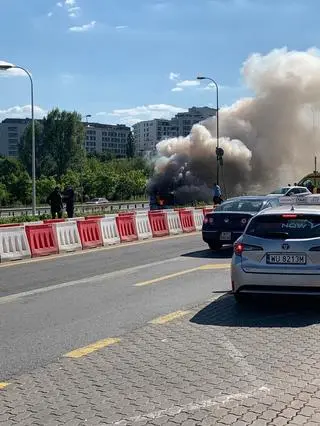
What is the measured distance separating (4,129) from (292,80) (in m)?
106

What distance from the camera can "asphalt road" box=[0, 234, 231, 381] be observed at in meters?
6.40

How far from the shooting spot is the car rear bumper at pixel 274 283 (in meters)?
7.56

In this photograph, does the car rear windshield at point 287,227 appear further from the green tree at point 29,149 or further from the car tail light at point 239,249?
the green tree at point 29,149

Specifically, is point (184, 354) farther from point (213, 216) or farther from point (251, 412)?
point (213, 216)

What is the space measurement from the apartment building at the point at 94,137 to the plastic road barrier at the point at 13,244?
137318 millimetres

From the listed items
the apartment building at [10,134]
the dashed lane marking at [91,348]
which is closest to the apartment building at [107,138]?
the apartment building at [10,134]

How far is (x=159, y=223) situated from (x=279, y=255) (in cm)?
1276

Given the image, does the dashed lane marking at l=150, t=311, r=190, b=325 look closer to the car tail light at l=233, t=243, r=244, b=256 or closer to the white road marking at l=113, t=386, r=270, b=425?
the car tail light at l=233, t=243, r=244, b=256

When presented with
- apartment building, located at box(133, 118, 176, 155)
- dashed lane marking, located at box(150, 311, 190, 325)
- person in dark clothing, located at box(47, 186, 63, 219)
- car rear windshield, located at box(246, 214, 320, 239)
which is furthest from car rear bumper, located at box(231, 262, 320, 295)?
apartment building, located at box(133, 118, 176, 155)

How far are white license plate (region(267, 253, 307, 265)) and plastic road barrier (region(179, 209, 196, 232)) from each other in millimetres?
13998

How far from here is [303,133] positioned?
6206 centimetres

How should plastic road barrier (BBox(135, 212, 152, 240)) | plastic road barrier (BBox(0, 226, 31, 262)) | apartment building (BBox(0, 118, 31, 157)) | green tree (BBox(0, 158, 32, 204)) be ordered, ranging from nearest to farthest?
plastic road barrier (BBox(0, 226, 31, 262)), plastic road barrier (BBox(135, 212, 152, 240)), green tree (BBox(0, 158, 32, 204)), apartment building (BBox(0, 118, 31, 157))

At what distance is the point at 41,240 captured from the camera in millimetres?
A: 15180

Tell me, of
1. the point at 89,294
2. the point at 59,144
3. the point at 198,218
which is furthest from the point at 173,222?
the point at 59,144
